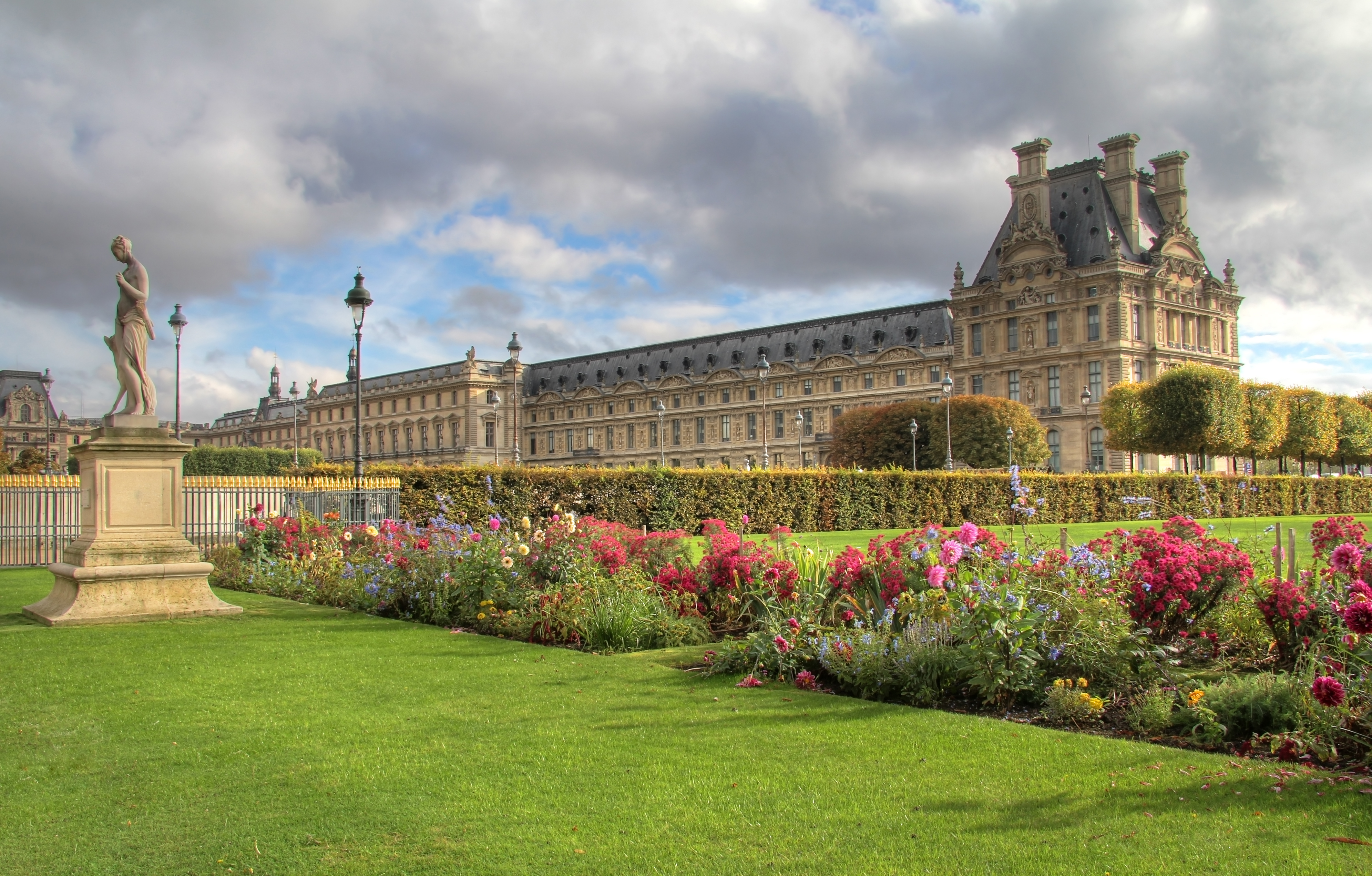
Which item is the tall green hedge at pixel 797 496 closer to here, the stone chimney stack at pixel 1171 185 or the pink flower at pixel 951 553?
the pink flower at pixel 951 553

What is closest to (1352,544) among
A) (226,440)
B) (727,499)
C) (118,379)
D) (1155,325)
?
(118,379)

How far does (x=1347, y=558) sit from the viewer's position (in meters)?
5.55

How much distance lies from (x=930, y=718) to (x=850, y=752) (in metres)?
0.87

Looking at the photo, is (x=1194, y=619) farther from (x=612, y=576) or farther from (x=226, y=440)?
(x=226, y=440)

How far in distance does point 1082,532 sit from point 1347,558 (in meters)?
19.5

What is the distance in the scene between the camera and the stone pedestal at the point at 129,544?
9.65 m

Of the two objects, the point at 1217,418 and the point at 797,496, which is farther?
the point at 1217,418

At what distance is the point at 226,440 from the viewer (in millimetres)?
131625

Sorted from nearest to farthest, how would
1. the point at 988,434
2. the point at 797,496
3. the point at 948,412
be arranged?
the point at 797,496
the point at 948,412
the point at 988,434

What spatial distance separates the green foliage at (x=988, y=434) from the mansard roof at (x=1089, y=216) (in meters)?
11.5

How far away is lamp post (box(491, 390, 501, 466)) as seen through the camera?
107 metres

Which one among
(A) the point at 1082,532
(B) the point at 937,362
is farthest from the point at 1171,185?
(A) the point at 1082,532

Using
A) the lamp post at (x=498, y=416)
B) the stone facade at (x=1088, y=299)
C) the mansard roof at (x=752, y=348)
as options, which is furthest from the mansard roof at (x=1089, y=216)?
the lamp post at (x=498, y=416)

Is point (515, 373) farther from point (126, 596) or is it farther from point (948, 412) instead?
point (126, 596)
